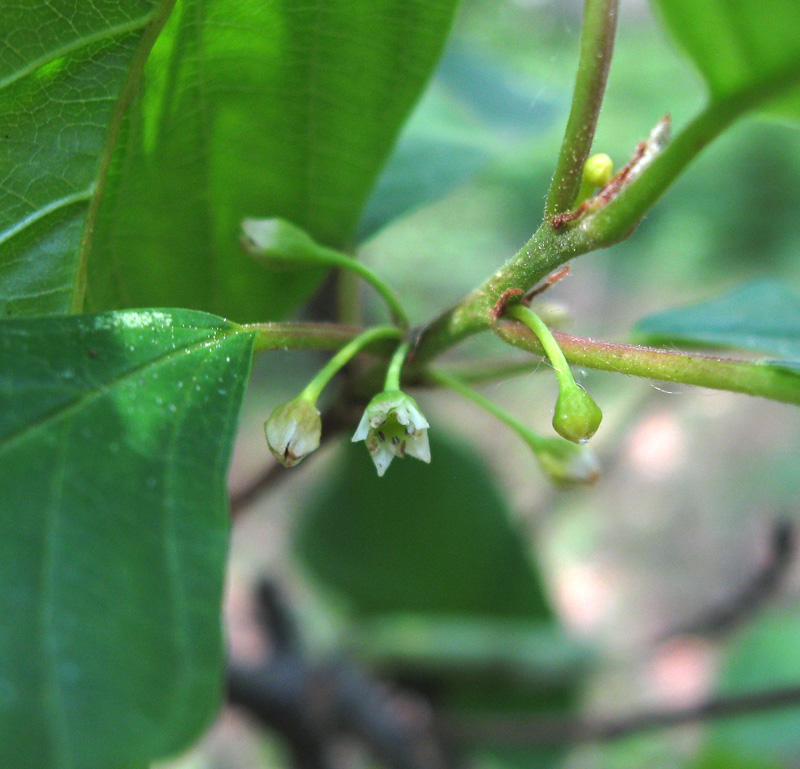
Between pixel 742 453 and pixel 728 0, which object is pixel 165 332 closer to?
pixel 728 0

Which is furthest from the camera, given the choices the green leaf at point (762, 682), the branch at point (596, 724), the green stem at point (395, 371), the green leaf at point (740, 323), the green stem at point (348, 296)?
the green leaf at point (762, 682)

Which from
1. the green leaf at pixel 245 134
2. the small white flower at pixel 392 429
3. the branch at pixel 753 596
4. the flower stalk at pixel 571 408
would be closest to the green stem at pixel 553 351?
the flower stalk at pixel 571 408

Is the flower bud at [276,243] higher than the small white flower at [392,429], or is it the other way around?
the flower bud at [276,243]

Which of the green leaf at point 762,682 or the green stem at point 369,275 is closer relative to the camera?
the green stem at point 369,275

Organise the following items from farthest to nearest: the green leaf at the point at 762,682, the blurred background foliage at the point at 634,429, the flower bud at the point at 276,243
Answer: the blurred background foliage at the point at 634,429 → the green leaf at the point at 762,682 → the flower bud at the point at 276,243

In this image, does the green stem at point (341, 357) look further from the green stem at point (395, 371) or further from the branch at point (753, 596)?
the branch at point (753, 596)

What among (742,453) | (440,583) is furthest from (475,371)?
(742,453)

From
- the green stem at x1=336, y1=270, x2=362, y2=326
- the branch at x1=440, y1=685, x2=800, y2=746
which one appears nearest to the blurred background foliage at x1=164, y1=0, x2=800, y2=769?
the branch at x1=440, y1=685, x2=800, y2=746
